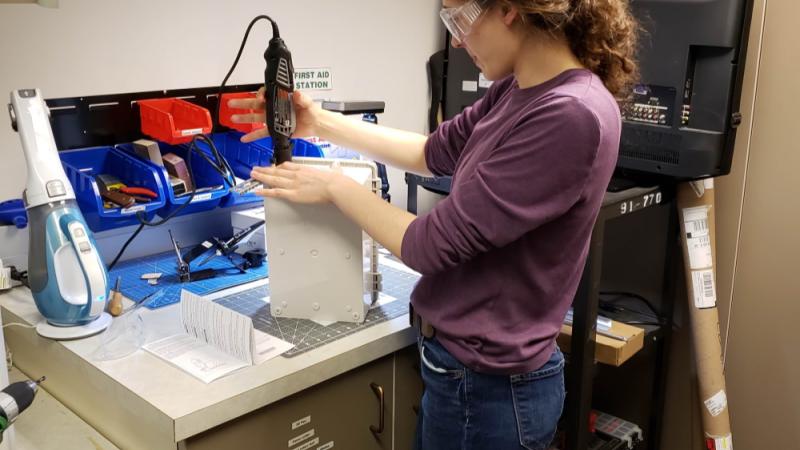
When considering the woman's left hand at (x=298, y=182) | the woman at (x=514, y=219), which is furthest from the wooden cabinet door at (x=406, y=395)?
the woman's left hand at (x=298, y=182)

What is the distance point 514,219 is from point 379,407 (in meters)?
0.63

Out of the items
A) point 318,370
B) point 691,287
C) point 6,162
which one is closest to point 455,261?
point 318,370

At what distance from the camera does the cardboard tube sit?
162 centimetres

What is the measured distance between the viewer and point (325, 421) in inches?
49.5

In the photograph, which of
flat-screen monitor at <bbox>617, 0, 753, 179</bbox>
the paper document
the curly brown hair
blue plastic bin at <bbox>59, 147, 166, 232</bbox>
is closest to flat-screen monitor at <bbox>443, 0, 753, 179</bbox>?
flat-screen monitor at <bbox>617, 0, 753, 179</bbox>

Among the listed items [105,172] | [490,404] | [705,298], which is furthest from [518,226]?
[105,172]

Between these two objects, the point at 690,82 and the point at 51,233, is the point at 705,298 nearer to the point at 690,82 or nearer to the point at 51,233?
the point at 690,82

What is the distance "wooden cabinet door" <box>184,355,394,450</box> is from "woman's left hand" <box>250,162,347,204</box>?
351mm

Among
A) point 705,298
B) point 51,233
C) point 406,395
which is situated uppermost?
point 51,233

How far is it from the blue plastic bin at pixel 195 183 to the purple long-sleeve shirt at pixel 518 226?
0.68m

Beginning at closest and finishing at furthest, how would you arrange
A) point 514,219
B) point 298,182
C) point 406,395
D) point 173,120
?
point 514,219 → point 298,182 → point 406,395 → point 173,120

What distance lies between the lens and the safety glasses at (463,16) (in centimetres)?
95

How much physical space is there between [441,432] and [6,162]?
1.09m

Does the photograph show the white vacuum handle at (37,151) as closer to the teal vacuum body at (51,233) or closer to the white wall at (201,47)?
the teal vacuum body at (51,233)
